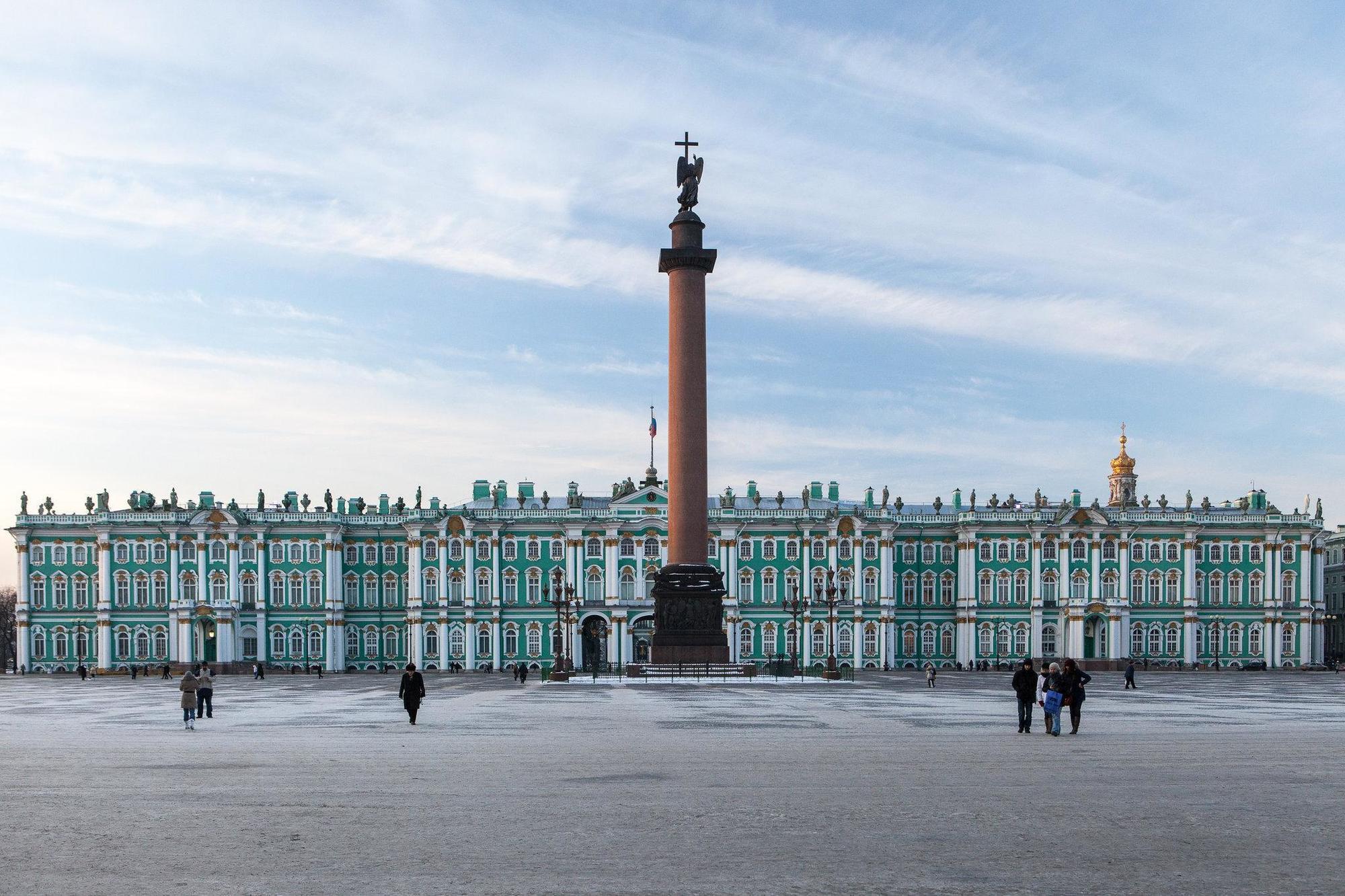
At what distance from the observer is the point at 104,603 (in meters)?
91.8

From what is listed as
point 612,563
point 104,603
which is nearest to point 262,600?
point 104,603

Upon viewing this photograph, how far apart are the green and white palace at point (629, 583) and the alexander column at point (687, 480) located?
3366 centimetres

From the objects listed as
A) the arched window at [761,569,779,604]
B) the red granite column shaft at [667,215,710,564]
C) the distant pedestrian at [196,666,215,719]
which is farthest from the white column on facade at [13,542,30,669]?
the distant pedestrian at [196,666,215,719]

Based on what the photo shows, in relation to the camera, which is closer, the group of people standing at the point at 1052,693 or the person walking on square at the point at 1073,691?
the group of people standing at the point at 1052,693

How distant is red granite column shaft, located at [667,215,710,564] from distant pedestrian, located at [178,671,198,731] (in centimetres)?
3006

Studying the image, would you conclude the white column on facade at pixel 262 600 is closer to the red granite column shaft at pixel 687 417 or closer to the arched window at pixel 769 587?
the arched window at pixel 769 587

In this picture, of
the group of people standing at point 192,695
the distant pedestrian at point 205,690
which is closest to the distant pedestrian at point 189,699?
the group of people standing at point 192,695

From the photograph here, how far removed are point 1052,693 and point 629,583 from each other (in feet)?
229

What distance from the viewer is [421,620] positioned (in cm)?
9350

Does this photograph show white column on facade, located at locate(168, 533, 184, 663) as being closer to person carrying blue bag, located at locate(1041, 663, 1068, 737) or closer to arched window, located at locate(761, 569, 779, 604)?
arched window, located at locate(761, 569, 779, 604)

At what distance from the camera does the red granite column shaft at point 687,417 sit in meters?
56.5

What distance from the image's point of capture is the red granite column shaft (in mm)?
56531

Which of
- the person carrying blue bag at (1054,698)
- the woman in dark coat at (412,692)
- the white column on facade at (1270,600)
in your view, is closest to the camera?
the person carrying blue bag at (1054,698)

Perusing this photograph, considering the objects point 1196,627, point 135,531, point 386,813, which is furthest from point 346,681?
point 1196,627
